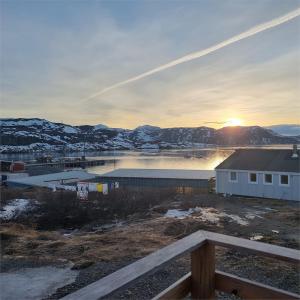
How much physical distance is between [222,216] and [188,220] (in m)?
2.39

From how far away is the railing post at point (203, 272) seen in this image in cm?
216

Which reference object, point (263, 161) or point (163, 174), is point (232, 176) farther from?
point (163, 174)

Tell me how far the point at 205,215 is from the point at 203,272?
52.3 feet

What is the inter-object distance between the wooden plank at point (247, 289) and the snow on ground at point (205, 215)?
13.9m

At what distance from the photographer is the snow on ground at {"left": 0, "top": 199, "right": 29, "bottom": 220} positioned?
20234mm

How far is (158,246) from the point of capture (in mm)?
10891

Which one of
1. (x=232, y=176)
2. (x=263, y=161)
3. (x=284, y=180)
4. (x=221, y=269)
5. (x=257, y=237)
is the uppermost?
(x=263, y=161)

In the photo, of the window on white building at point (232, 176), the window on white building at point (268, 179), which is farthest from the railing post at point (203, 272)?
the window on white building at point (232, 176)

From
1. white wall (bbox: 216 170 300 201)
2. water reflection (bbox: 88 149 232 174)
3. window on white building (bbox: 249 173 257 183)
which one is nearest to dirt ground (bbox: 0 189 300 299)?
white wall (bbox: 216 170 300 201)

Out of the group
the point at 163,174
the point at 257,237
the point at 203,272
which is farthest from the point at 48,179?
the point at 203,272

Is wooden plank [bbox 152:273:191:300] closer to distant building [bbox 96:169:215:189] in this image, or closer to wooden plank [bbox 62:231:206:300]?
wooden plank [bbox 62:231:206:300]

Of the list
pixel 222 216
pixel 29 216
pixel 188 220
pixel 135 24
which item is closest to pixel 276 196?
pixel 222 216

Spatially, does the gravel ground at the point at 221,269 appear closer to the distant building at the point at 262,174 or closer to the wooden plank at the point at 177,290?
the wooden plank at the point at 177,290

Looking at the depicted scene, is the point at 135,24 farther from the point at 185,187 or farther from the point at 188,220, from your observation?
the point at 185,187
